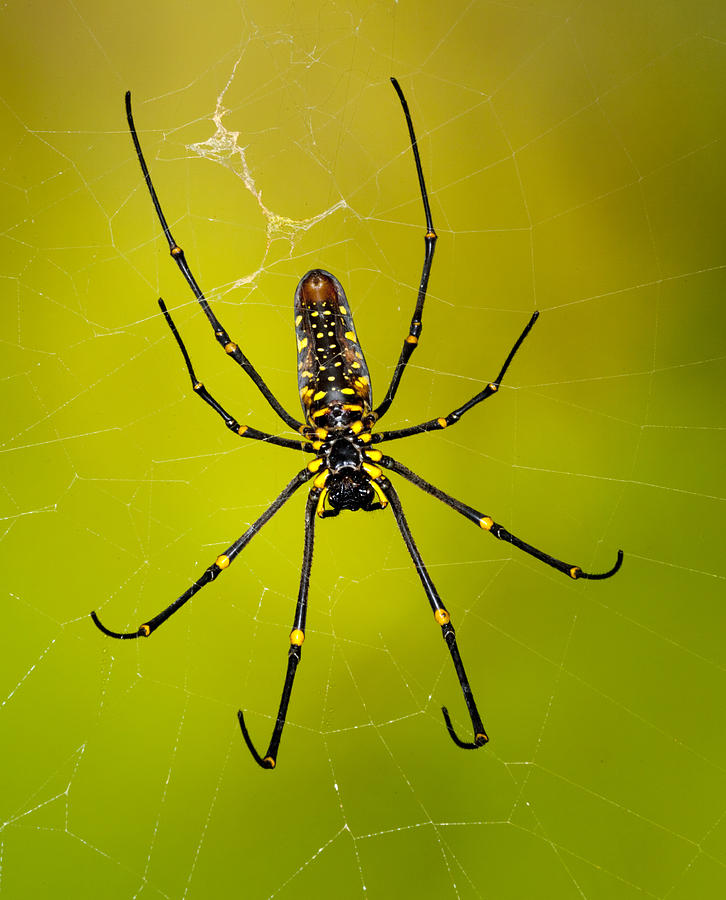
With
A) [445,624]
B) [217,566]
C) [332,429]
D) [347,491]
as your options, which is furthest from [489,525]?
[217,566]

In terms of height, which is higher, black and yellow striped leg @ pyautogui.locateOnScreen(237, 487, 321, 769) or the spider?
the spider

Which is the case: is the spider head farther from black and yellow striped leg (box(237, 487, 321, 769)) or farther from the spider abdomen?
the spider abdomen

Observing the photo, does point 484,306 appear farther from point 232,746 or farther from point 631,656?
point 232,746

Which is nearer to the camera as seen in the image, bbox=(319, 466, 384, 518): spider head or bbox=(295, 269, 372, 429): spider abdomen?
bbox=(295, 269, 372, 429): spider abdomen

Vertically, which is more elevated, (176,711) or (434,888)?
(176,711)

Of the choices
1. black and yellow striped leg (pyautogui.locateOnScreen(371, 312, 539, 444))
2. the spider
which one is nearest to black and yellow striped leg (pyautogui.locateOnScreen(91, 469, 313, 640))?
the spider

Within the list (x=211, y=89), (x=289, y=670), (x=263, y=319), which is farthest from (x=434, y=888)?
(x=211, y=89)
